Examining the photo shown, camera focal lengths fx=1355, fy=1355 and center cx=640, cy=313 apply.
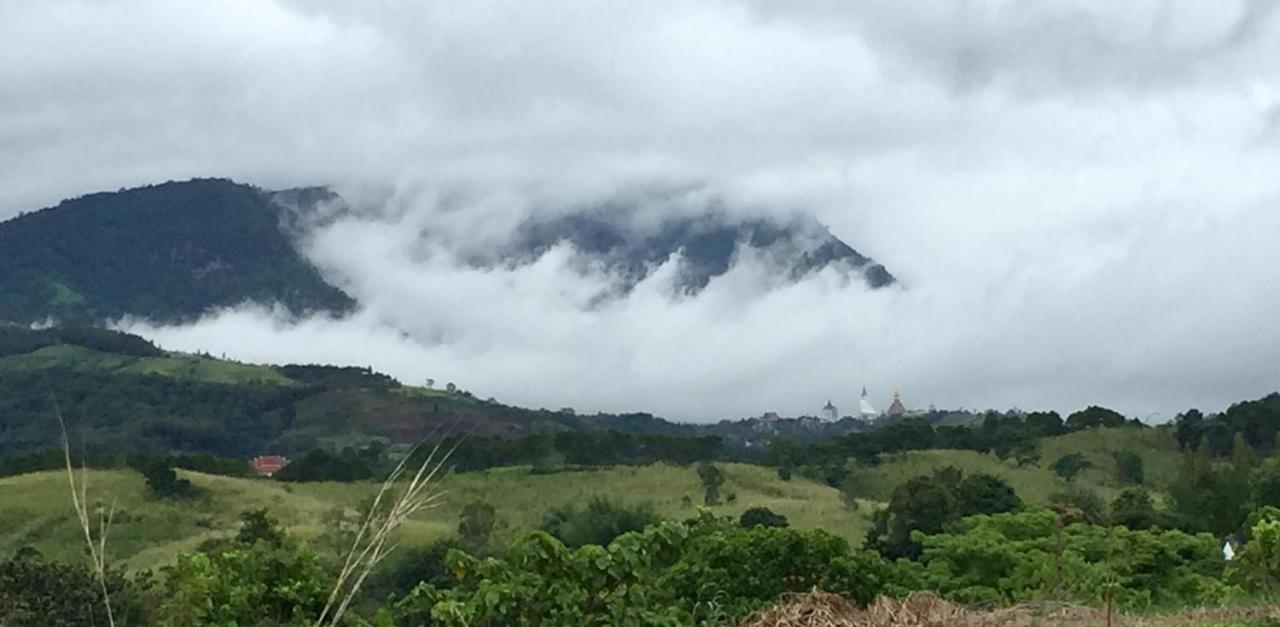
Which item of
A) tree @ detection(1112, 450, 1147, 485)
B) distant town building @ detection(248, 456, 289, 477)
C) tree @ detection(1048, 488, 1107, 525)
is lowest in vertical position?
tree @ detection(1048, 488, 1107, 525)

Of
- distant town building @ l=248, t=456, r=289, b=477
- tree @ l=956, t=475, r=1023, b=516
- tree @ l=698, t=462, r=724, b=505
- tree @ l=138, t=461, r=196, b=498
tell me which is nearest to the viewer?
tree @ l=956, t=475, r=1023, b=516

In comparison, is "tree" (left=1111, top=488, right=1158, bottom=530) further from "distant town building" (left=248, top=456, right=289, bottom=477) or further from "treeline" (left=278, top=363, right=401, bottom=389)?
"treeline" (left=278, top=363, right=401, bottom=389)

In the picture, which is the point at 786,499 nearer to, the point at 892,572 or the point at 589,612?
the point at 892,572

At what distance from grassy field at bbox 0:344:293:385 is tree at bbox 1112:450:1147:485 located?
74.3m

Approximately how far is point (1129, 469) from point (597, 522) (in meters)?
26.0

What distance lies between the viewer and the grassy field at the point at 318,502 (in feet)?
147

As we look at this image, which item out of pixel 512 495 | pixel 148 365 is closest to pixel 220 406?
pixel 148 365

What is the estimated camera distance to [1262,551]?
865 cm

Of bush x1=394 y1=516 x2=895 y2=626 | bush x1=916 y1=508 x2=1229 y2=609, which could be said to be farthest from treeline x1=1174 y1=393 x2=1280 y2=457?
bush x1=394 y1=516 x2=895 y2=626

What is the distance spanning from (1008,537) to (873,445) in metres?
50.4

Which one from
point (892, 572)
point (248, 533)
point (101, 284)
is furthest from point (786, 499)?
point (101, 284)

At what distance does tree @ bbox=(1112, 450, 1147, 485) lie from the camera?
177 feet

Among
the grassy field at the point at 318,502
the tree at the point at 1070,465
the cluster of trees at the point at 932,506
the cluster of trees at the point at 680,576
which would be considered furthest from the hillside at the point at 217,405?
the cluster of trees at the point at 680,576

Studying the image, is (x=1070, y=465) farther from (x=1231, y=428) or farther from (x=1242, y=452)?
(x=1231, y=428)
